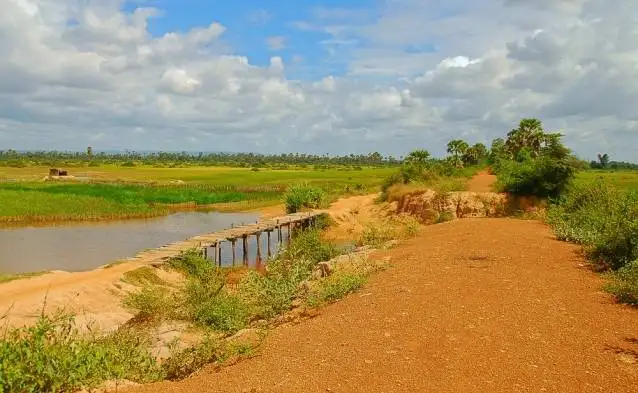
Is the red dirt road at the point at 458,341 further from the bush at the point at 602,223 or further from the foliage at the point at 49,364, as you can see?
the bush at the point at 602,223

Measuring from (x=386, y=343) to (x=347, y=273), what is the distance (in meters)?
3.98

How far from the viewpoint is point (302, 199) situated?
3519cm

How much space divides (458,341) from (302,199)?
Result: 28.1 metres

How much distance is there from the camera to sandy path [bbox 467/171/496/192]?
Answer: 1157 inches

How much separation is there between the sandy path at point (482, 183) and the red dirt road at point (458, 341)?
18.6m

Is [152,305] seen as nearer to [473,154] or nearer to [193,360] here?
[193,360]

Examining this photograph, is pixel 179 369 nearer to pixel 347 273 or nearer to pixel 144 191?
pixel 347 273

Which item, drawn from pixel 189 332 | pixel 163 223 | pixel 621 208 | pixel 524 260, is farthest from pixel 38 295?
pixel 163 223

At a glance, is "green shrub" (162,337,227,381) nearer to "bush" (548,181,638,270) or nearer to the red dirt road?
the red dirt road

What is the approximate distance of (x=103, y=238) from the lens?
98.5 feet

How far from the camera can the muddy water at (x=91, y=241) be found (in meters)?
23.5

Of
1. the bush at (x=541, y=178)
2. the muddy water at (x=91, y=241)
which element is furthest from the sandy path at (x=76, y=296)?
the bush at (x=541, y=178)

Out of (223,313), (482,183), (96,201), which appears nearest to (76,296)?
(223,313)

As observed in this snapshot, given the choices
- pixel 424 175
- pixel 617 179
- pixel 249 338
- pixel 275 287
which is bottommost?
pixel 249 338
